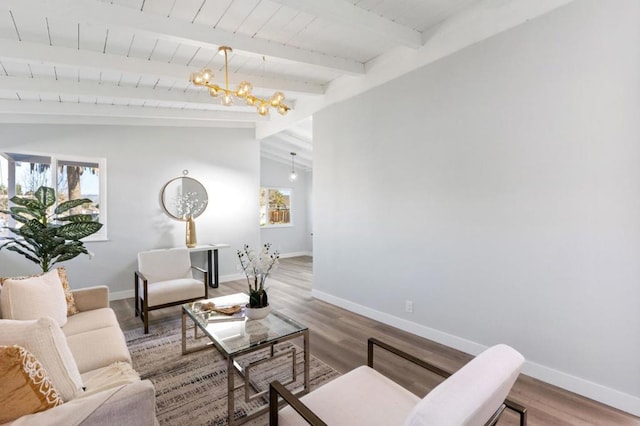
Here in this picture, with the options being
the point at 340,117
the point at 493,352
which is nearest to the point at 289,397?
the point at 493,352

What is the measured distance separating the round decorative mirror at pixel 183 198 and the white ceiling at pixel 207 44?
1.28 meters

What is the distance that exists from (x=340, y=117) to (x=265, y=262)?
2.55 m

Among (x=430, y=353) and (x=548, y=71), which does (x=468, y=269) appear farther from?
(x=548, y=71)

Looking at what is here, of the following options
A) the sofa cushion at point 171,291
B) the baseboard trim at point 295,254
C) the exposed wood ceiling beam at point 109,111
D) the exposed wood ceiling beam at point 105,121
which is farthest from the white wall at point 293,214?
the sofa cushion at point 171,291

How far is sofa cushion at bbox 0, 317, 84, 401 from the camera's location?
1.34 meters

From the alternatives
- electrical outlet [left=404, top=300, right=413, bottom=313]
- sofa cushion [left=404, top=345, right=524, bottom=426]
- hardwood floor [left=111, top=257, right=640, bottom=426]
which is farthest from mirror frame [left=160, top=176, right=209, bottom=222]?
sofa cushion [left=404, top=345, right=524, bottom=426]

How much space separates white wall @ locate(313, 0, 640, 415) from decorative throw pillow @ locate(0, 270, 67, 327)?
2994mm

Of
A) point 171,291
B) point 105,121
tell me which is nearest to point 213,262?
point 171,291

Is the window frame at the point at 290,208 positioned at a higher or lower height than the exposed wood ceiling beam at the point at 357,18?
lower

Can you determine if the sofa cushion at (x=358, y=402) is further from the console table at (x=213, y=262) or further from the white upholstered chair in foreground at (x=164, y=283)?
the console table at (x=213, y=262)

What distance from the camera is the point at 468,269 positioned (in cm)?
286

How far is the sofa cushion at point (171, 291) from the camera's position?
11.6ft

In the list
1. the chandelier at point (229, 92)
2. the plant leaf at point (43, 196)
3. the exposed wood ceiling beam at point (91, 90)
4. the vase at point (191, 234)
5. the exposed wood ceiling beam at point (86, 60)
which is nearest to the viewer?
the chandelier at point (229, 92)

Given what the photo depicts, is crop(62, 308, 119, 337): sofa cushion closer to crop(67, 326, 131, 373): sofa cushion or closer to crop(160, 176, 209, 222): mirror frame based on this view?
crop(67, 326, 131, 373): sofa cushion
